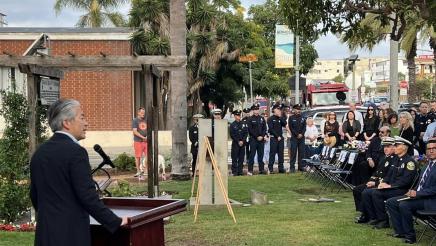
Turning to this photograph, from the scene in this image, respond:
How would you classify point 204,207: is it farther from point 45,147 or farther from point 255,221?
point 45,147

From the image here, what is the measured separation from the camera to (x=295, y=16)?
356 inches

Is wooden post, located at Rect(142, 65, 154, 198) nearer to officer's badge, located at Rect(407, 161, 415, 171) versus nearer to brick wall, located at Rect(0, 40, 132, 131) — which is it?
officer's badge, located at Rect(407, 161, 415, 171)

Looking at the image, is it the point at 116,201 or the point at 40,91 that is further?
the point at 40,91

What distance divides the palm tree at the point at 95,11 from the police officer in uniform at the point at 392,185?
43.4 meters

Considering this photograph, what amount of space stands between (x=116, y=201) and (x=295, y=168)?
46.2 feet

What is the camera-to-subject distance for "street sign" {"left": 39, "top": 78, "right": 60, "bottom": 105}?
34.5ft

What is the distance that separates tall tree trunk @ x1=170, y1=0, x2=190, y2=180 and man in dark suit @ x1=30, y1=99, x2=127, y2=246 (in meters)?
12.3

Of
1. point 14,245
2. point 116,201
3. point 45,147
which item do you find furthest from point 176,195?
point 45,147

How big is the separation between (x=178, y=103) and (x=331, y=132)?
413 cm

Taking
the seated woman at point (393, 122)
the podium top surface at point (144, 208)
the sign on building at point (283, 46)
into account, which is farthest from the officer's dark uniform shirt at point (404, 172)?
the sign on building at point (283, 46)

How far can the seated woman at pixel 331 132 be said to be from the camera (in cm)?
1697

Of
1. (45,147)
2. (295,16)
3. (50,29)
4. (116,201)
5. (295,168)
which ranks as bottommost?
(295,168)

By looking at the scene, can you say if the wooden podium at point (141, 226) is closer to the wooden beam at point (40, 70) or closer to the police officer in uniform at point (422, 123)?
the wooden beam at point (40, 70)

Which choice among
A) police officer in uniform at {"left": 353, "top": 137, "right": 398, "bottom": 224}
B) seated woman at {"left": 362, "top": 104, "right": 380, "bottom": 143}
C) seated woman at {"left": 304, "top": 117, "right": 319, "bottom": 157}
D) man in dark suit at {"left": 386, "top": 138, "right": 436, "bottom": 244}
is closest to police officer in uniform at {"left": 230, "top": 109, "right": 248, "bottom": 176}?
seated woman at {"left": 304, "top": 117, "right": 319, "bottom": 157}
